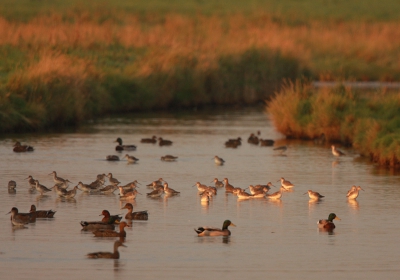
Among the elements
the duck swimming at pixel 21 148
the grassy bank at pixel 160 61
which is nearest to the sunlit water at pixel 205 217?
the duck swimming at pixel 21 148

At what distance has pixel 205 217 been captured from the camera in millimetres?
17891

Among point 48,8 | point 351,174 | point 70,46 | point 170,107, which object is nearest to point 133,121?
point 170,107

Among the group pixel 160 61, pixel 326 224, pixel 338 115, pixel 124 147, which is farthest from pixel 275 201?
pixel 160 61

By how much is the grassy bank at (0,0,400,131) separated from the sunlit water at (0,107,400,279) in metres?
3.02

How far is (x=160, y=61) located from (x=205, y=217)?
24530 mm

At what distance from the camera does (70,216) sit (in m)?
17.8

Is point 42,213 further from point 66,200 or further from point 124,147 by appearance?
point 124,147

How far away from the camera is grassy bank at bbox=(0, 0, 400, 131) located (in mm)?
33125

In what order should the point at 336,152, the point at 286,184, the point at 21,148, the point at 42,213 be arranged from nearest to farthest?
the point at 42,213
the point at 286,184
the point at 21,148
the point at 336,152

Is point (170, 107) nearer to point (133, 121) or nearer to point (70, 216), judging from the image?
point (133, 121)

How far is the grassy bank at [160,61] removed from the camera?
109 ft

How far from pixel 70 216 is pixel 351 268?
5.67 metres

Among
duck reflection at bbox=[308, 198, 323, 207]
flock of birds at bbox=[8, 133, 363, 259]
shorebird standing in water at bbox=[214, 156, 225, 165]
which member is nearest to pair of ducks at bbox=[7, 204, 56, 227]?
flock of birds at bbox=[8, 133, 363, 259]

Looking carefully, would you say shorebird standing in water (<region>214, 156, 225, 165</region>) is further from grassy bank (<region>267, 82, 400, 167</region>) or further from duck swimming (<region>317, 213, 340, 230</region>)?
duck swimming (<region>317, 213, 340, 230</region>)
